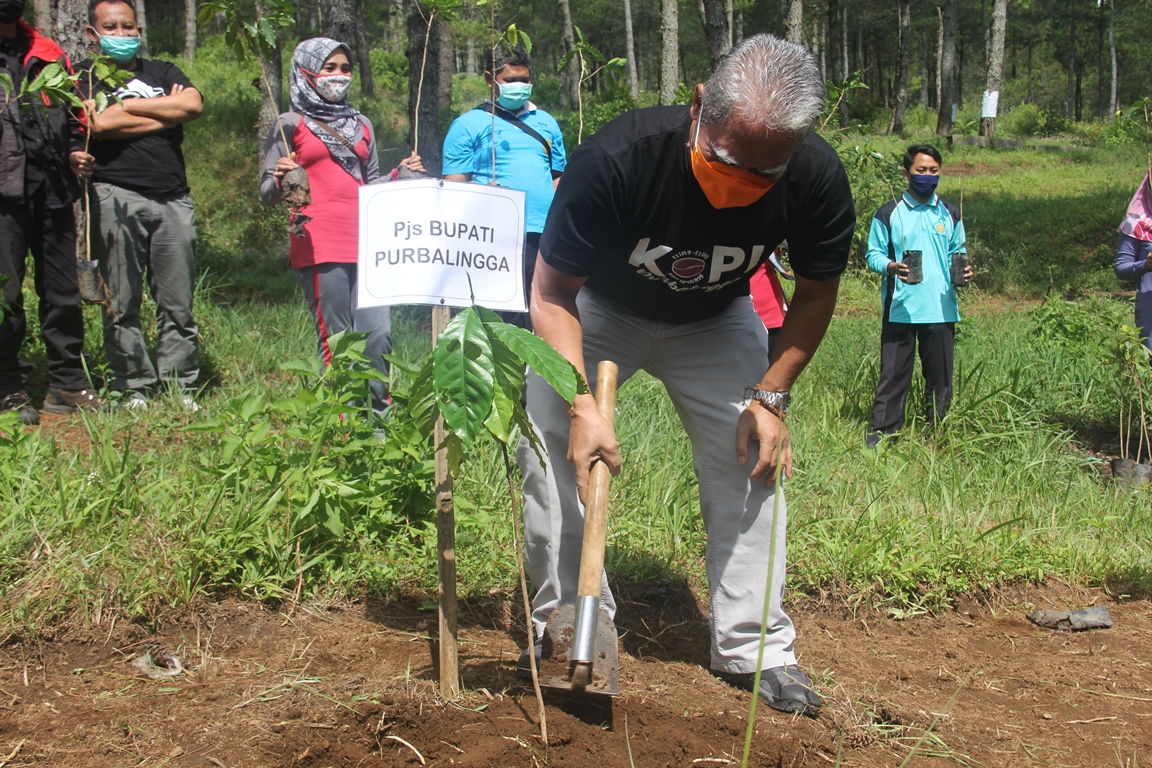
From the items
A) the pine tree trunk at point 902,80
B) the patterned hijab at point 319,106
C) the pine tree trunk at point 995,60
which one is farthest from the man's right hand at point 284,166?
the pine tree trunk at point 902,80

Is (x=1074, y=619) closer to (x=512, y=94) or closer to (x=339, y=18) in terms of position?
(x=512, y=94)

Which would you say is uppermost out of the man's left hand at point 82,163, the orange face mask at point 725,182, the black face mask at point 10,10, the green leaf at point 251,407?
the black face mask at point 10,10

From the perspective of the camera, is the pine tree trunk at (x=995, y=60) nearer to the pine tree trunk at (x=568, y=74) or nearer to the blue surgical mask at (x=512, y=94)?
the pine tree trunk at (x=568, y=74)

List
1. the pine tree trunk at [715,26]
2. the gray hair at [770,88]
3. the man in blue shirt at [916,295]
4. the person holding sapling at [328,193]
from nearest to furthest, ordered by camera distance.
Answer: the gray hair at [770,88]
the person holding sapling at [328,193]
the man in blue shirt at [916,295]
the pine tree trunk at [715,26]

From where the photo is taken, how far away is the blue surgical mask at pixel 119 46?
171 inches

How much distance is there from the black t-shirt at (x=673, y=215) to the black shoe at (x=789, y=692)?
3.59 ft

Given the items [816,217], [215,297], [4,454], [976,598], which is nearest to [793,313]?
[816,217]

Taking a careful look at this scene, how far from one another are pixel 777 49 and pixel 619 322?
0.87 metres

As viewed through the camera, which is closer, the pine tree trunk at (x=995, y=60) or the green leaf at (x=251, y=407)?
the green leaf at (x=251, y=407)

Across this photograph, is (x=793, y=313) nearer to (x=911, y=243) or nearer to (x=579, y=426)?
(x=579, y=426)

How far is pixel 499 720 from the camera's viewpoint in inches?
87.3

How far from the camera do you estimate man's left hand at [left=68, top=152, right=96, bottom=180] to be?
13.7 ft

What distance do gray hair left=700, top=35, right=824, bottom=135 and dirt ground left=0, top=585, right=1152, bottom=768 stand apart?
134 cm

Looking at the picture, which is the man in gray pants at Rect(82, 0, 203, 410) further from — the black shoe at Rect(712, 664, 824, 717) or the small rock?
the small rock
